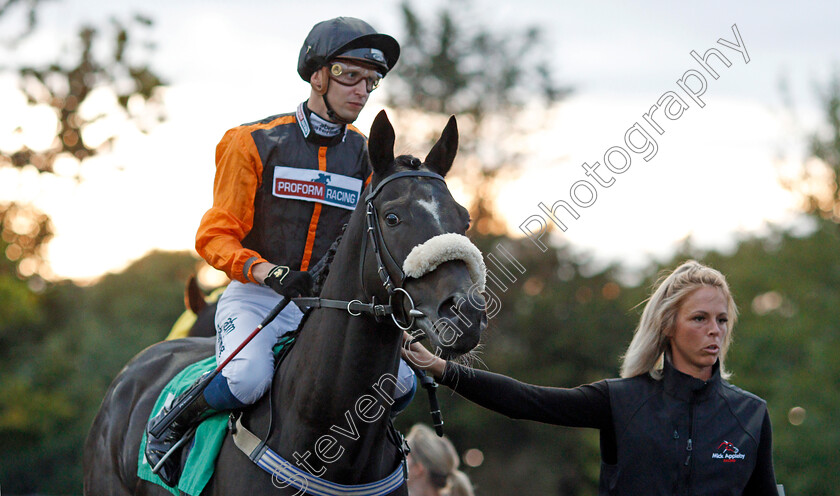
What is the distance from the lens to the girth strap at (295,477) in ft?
10.7

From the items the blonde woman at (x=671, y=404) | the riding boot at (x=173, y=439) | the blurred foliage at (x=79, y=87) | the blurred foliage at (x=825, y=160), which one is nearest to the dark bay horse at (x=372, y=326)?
the riding boot at (x=173, y=439)

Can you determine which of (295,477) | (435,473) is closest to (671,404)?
(295,477)

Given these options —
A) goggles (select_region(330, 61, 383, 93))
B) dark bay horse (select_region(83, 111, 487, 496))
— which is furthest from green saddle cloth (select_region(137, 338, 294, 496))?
goggles (select_region(330, 61, 383, 93))

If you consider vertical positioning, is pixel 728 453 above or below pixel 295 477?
above

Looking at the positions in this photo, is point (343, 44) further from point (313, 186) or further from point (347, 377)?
point (347, 377)

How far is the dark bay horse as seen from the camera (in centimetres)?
287

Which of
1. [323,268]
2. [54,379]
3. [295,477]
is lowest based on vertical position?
[54,379]

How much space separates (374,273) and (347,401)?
1.66 ft

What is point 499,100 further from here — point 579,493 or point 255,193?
point 255,193

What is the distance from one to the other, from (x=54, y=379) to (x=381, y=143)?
31.0 metres

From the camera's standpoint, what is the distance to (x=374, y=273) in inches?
124

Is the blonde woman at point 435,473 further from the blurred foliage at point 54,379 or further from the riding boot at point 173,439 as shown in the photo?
the blurred foliage at point 54,379

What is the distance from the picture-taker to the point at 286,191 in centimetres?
379

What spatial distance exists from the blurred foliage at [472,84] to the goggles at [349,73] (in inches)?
983
